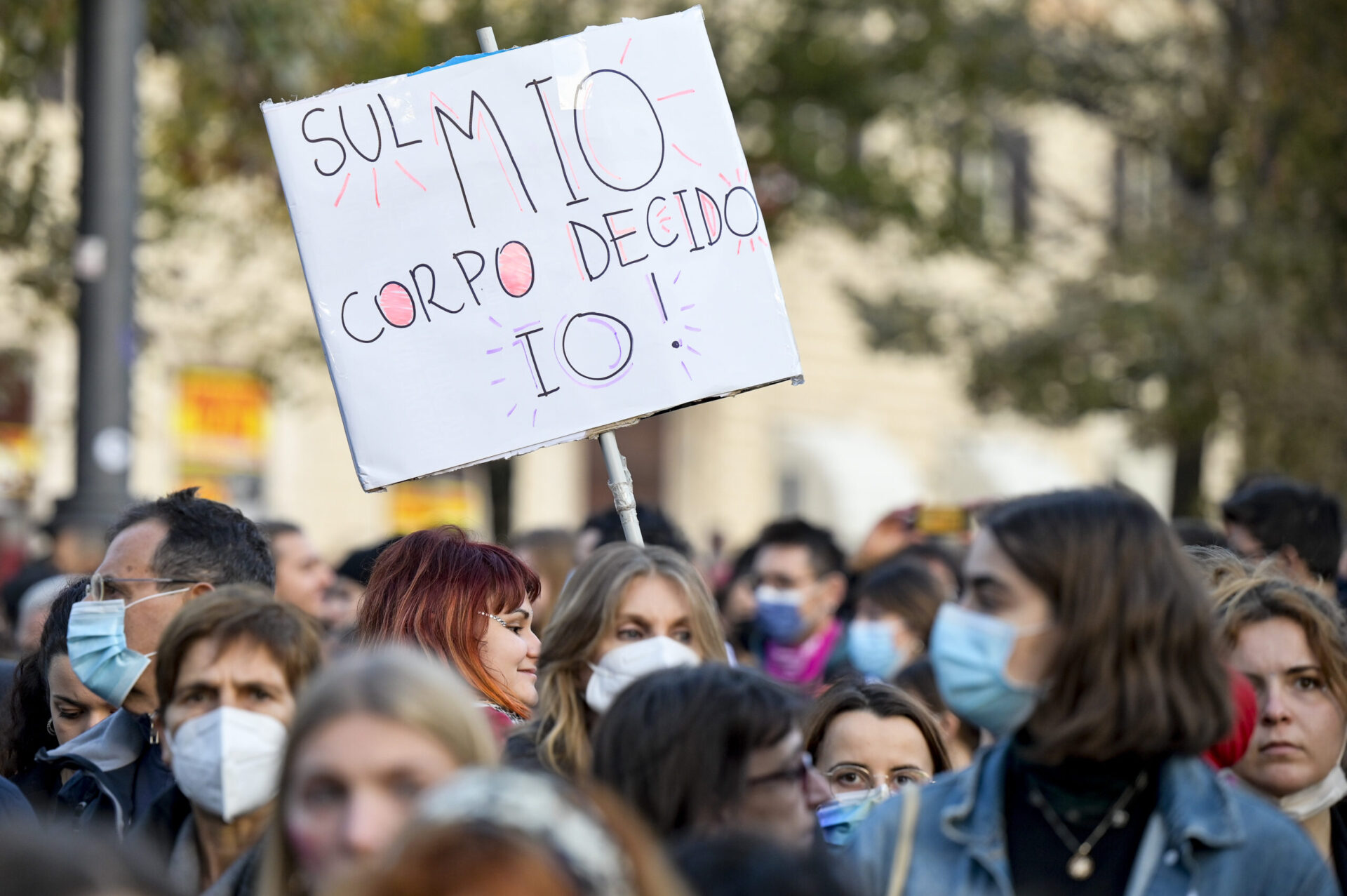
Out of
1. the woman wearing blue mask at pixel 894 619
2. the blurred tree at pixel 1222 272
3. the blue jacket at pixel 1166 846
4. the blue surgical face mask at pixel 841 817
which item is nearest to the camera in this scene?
the blue jacket at pixel 1166 846

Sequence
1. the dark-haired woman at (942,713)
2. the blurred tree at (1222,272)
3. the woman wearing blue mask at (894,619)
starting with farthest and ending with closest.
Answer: the blurred tree at (1222,272) → the woman wearing blue mask at (894,619) → the dark-haired woman at (942,713)

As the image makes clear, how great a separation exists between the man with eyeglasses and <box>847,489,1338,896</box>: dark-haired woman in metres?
1.78

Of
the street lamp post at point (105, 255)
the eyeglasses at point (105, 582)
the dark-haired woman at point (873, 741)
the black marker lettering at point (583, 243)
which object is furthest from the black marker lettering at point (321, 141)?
the street lamp post at point (105, 255)

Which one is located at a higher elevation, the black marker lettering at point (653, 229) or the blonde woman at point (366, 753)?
the black marker lettering at point (653, 229)

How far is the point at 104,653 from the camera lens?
4.27 meters

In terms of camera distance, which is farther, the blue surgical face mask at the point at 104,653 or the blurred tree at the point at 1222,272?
the blurred tree at the point at 1222,272

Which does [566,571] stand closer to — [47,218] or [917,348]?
[47,218]

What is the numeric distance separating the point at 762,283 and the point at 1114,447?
930 inches

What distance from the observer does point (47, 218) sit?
1086 cm

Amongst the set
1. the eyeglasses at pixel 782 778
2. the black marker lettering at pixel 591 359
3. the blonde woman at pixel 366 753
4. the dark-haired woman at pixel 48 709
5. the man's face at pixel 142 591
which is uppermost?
the black marker lettering at pixel 591 359

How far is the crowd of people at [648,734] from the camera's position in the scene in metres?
2.37

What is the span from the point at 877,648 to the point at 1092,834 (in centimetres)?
445

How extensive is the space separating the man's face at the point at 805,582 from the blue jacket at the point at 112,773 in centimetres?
413

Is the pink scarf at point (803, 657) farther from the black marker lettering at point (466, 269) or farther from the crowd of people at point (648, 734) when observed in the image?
the black marker lettering at point (466, 269)
